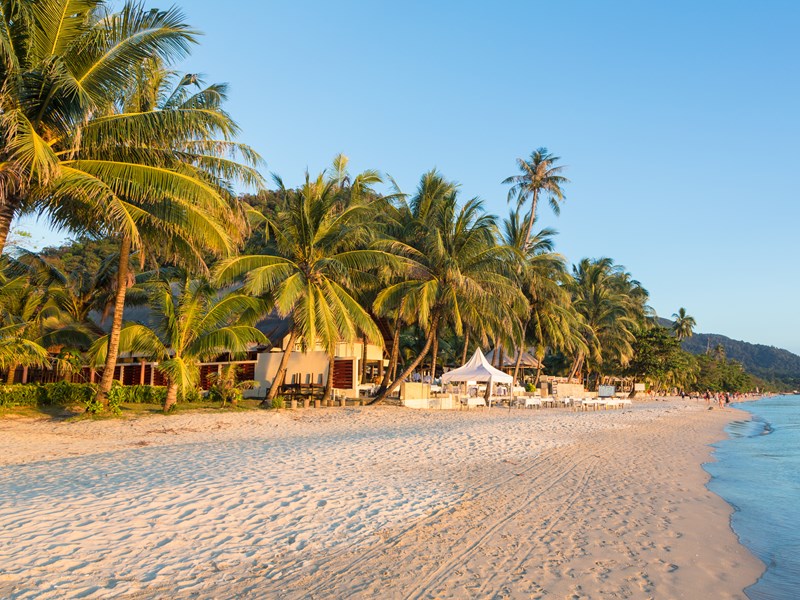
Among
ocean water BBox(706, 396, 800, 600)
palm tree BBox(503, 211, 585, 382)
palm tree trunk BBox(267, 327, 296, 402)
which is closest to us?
ocean water BBox(706, 396, 800, 600)

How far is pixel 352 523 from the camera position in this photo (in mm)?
5629

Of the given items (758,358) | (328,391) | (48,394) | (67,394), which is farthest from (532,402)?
(758,358)

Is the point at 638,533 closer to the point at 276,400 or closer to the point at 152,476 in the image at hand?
the point at 152,476

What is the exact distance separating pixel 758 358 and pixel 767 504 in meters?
220

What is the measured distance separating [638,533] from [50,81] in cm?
1142

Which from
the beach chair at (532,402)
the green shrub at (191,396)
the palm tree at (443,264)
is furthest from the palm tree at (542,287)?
the green shrub at (191,396)

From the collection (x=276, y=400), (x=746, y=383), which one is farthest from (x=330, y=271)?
(x=746, y=383)

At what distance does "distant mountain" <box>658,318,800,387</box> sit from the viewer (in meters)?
176

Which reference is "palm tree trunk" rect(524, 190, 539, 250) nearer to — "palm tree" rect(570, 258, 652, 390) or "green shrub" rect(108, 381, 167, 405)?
"palm tree" rect(570, 258, 652, 390)

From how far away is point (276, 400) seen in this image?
17.6 m

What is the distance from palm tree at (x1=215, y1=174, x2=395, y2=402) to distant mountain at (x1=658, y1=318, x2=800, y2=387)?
174527 millimetres

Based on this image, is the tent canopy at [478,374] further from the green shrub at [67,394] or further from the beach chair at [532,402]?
the green shrub at [67,394]

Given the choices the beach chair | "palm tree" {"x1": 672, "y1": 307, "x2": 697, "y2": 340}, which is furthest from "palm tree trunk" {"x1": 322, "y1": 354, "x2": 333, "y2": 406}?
"palm tree" {"x1": 672, "y1": 307, "x2": 697, "y2": 340}

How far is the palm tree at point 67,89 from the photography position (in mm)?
9477
